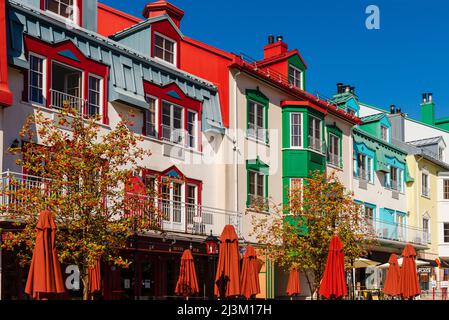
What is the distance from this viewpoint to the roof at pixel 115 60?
2131cm

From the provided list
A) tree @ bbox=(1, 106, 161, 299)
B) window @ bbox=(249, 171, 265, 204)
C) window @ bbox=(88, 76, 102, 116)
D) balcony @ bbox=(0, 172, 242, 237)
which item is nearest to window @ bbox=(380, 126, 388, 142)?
window @ bbox=(249, 171, 265, 204)

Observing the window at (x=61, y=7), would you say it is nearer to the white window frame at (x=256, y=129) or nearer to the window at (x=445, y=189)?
the white window frame at (x=256, y=129)

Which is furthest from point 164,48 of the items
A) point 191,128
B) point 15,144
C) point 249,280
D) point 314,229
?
point 249,280

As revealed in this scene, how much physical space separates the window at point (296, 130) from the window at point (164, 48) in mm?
7207

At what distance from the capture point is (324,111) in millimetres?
35625

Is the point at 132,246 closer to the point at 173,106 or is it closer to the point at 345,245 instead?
the point at 173,106

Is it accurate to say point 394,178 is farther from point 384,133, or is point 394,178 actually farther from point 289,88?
point 289,88

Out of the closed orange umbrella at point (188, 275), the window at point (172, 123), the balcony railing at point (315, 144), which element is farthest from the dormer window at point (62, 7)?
the balcony railing at point (315, 144)

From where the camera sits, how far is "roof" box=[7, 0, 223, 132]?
→ 21.3 metres

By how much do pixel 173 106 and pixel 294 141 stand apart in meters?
A: 7.93

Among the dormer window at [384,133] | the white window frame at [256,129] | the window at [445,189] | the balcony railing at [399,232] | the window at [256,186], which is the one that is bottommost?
the balcony railing at [399,232]

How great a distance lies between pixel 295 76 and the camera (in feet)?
119

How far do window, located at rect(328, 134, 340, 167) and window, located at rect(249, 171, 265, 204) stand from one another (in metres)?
6.17

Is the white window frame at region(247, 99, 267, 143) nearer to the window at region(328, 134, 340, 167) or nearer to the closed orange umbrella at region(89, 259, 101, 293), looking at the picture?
the window at region(328, 134, 340, 167)
